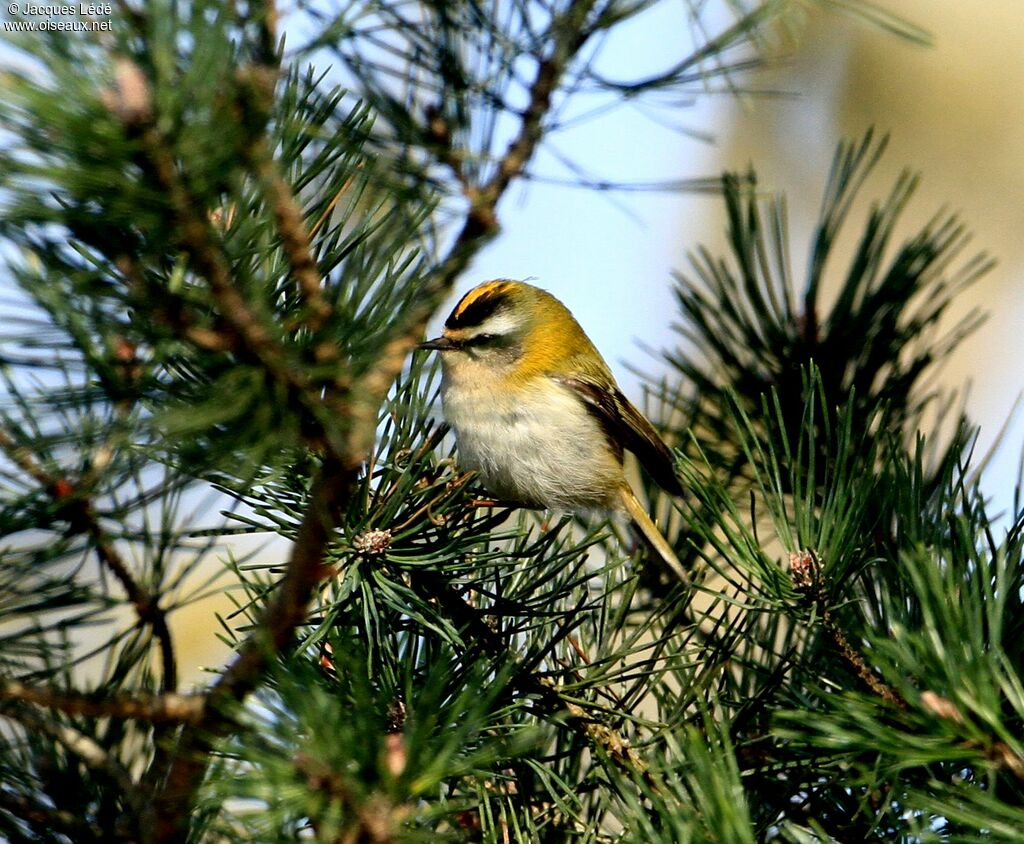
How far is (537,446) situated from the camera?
8.68ft

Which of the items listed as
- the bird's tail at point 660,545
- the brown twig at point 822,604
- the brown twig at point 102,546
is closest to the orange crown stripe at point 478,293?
the bird's tail at point 660,545

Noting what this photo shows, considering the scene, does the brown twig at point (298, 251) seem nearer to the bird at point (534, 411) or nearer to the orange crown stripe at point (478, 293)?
the bird at point (534, 411)

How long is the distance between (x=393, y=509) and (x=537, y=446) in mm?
1215

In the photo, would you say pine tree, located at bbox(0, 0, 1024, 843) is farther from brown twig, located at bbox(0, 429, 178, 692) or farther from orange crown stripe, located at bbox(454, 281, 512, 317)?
orange crown stripe, located at bbox(454, 281, 512, 317)

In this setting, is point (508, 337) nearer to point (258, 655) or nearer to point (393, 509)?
point (393, 509)

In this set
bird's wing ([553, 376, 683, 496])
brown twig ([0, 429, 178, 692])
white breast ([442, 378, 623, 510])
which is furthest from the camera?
bird's wing ([553, 376, 683, 496])

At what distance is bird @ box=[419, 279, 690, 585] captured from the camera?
2535mm

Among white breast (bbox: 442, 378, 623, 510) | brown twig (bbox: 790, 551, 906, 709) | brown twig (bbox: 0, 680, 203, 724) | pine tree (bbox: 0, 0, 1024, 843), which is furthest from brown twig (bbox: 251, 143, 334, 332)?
white breast (bbox: 442, 378, 623, 510)

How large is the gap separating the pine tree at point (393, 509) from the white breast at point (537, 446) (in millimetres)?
628

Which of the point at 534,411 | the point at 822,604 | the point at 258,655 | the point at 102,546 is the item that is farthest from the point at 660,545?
the point at 258,655

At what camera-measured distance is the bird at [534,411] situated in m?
2.54

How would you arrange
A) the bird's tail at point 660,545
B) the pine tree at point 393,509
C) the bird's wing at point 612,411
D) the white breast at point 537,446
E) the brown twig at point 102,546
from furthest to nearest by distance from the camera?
the bird's wing at point 612,411 < the white breast at point 537,446 < the bird's tail at point 660,545 < the brown twig at point 102,546 < the pine tree at point 393,509

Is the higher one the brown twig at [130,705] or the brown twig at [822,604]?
the brown twig at [822,604]

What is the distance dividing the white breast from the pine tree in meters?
0.63
